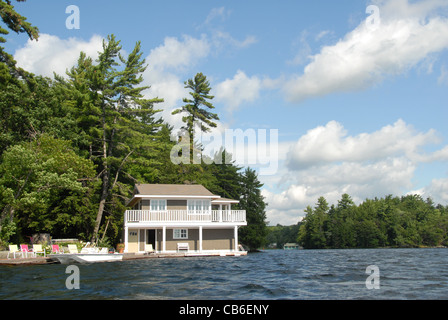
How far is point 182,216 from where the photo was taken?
100 ft

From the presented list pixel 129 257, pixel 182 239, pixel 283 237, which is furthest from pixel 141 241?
pixel 283 237

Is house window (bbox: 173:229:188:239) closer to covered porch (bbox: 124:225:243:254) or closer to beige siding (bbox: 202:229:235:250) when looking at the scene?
covered porch (bbox: 124:225:243:254)

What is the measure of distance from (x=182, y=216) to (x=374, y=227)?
218ft

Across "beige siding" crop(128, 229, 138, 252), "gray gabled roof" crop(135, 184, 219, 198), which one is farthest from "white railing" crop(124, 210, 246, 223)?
"beige siding" crop(128, 229, 138, 252)

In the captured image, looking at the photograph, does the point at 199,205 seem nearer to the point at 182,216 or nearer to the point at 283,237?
the point at 182,216

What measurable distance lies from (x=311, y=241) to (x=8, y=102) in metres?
75.1

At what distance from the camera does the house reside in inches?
1182

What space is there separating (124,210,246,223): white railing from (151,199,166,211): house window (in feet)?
2.59

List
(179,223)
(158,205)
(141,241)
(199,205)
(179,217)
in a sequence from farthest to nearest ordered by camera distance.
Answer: (199,205)
(141,241)
(158,205)
(179,217)
(179,223)

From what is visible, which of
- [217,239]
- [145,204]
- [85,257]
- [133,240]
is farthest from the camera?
[217,239]

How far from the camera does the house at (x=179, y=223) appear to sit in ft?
98.5

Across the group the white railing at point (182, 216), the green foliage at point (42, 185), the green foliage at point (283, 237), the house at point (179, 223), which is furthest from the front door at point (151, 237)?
the green foliage at point (283, 237)

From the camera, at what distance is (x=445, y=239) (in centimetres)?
8612
